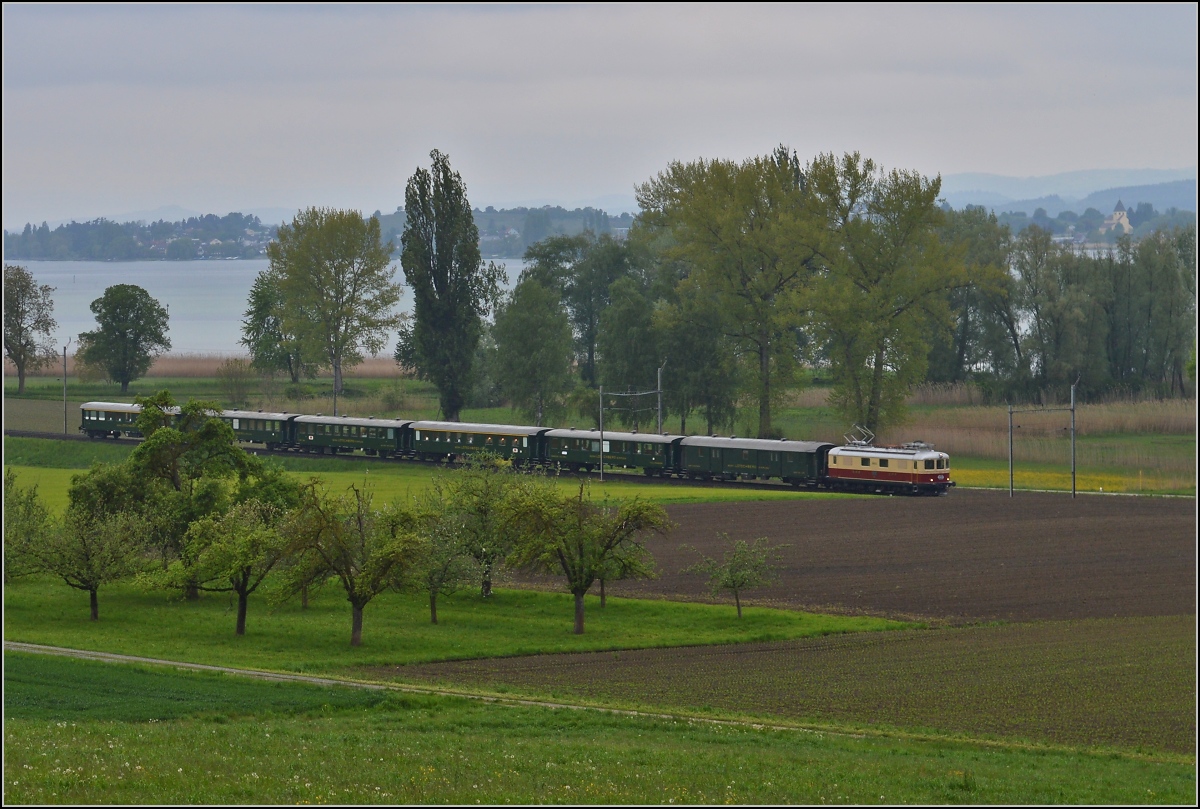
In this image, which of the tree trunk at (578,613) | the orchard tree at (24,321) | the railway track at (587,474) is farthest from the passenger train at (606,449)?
the tree trunk at (578,613)

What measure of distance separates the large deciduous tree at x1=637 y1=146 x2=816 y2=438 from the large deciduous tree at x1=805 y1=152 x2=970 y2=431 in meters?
2.21

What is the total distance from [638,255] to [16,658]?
248 feet

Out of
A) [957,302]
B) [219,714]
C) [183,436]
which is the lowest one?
[219,714]

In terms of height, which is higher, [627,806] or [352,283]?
[352,283]

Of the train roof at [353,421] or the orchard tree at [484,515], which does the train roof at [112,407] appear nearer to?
the train roof at [353,421]

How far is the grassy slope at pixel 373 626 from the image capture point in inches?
1351

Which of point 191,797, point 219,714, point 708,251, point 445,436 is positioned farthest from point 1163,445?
point 191,797

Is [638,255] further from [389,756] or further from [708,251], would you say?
[389,756]

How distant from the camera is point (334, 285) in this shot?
98.0m

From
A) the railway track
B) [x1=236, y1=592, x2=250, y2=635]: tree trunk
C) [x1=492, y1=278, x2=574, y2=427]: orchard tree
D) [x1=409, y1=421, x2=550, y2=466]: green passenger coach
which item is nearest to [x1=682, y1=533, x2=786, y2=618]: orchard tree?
[x1=236, y1=592, x2=250, y2=635]: tree trunk

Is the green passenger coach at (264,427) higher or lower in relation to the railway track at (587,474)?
higher

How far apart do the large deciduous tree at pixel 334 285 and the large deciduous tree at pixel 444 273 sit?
11440mm

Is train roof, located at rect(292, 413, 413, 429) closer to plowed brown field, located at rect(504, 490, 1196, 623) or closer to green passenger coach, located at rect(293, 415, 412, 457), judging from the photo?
green passenger coach, located at rect(293, 415, 412, 457)

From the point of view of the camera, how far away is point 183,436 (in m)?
44.8
